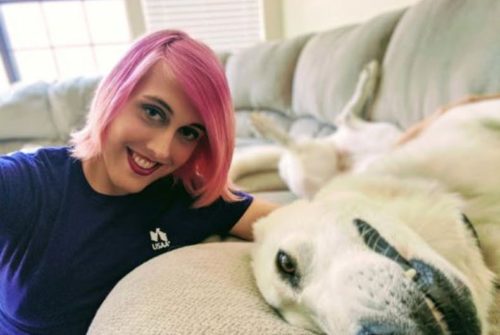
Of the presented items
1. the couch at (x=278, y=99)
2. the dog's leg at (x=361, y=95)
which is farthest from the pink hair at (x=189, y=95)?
the dog's leg at (x=361, y=95)

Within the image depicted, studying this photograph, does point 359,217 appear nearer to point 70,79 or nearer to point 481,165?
point 481,165

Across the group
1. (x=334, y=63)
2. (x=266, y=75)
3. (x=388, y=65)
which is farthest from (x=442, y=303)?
(x=266, y=75)

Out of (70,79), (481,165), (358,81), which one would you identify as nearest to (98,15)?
(70,79)

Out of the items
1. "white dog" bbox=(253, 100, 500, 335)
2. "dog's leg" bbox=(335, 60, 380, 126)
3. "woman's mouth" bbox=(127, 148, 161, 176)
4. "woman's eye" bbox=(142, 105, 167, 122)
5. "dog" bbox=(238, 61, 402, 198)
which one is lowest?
"dog" bbox=(238, 61, 402, 198)

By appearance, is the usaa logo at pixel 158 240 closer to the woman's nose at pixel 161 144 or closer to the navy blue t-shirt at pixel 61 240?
the navy blue t-shirt at pixel 61 240

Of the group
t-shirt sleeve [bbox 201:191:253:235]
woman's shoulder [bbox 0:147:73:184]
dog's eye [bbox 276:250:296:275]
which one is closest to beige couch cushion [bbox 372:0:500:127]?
t-shirt sleeve [bbox 201:191:253:235]

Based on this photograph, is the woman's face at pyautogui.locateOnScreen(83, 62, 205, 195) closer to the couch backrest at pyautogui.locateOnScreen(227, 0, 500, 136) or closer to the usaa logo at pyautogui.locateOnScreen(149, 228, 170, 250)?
the usaa logo at pyautogui.locateOnScreen(149, 228, 170, 250)

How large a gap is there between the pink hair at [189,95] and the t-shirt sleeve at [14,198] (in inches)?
5.6

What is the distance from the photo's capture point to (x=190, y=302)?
63 cm

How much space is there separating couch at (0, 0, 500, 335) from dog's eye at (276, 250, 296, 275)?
6cm

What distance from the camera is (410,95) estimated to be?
1636 millimetres

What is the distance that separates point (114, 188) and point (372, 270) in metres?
0.65

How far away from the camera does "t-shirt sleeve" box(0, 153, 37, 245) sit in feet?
2.66

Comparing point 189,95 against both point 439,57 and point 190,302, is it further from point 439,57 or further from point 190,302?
point 439,57
